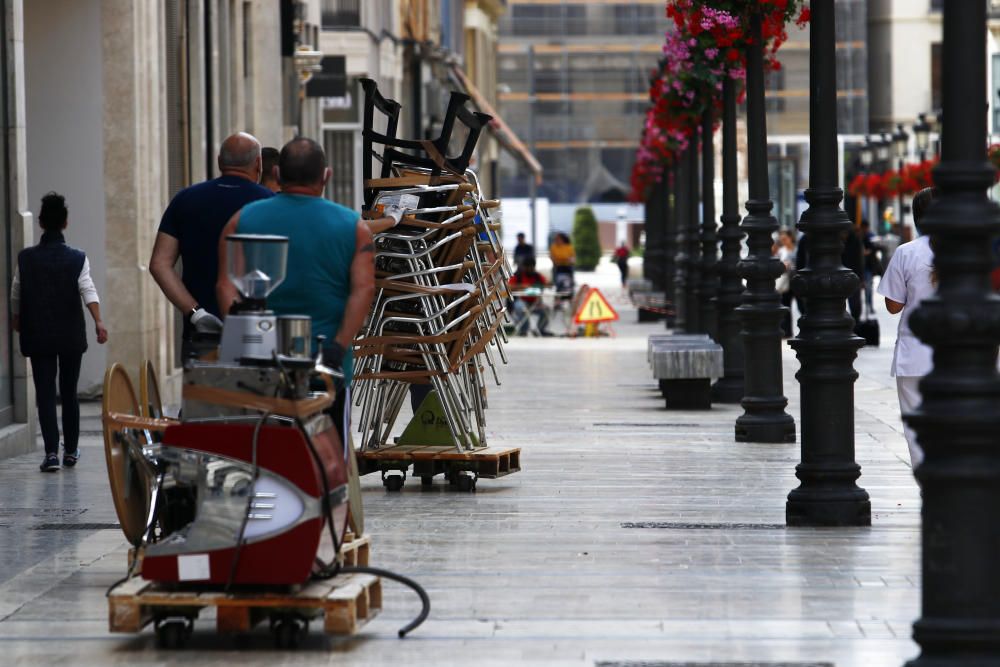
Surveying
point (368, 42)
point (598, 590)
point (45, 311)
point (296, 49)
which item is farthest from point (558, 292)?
point (598, 590)

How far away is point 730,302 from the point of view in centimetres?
1900

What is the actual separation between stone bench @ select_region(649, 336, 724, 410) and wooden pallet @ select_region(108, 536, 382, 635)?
1121 centimetres

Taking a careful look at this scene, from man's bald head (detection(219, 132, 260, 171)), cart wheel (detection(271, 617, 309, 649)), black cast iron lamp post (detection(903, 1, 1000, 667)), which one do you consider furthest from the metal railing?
black cast iron lamp post (detection(903, 1, 1000, 667))

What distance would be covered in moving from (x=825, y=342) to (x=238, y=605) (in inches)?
170

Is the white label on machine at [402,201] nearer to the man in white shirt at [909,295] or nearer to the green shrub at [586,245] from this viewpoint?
the man in white shirt at [909,295]

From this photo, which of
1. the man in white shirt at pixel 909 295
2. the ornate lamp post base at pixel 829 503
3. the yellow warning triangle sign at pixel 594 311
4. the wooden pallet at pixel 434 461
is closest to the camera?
the man in white shirt at pixel 909 295

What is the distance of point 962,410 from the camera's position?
607cm

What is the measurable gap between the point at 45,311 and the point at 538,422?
5074 millimetres

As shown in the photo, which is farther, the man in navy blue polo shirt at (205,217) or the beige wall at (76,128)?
the beige wall at (76,128)

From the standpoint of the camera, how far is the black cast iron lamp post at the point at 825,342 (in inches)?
410

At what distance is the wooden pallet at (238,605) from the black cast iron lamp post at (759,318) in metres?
8.07

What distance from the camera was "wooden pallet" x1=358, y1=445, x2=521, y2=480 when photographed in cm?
1204

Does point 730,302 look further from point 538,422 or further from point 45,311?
point 45,311

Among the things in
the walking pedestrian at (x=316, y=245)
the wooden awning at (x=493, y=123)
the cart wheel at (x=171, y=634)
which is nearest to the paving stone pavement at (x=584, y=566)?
the cart wheel at (x=171, y=634)
